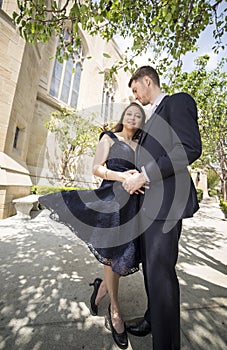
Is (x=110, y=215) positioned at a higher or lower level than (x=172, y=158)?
lower

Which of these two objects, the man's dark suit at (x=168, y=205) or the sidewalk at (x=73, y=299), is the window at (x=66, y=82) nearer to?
the sidewalk at (x=73, y=299)

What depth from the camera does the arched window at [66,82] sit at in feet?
50.6

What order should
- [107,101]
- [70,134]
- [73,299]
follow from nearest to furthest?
1. [73,299]
2. [70,134]
3. [107,101]

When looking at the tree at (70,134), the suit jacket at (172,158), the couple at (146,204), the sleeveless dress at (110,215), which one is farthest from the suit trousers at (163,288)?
the tree at (70,134)

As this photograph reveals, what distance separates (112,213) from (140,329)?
3.90 feet

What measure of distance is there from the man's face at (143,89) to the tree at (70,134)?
12.2m

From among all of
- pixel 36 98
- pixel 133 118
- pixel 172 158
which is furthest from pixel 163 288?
pixel 36 98

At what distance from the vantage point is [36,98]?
44.0 feet

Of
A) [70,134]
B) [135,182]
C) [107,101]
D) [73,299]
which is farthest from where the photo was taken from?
[107,101]

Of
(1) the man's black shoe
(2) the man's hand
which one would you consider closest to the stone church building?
(2) the man's hand

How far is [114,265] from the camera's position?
1.54m

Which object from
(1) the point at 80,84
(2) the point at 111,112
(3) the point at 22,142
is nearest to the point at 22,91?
(3) the point at 22,142

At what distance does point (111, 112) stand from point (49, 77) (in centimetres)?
966

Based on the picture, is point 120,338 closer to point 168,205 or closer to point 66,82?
point 168,205
